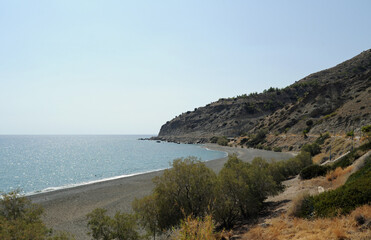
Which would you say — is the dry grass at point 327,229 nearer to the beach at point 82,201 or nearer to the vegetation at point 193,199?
the vegetation at point 193,199

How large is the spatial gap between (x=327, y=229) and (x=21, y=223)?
12.7 metres

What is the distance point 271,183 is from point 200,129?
14368 centimetres

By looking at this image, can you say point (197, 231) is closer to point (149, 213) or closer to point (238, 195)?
point (149, 213)

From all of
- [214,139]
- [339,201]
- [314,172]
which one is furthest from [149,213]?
[214,139]

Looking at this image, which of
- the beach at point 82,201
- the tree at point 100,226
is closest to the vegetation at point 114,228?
the tree at point 100,226

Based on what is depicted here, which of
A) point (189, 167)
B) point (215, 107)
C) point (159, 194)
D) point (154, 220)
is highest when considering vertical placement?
point (215, 107)

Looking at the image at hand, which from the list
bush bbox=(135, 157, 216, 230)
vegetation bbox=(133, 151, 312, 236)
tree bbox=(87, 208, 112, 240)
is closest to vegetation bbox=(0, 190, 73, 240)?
tree bbox=(87, 208, 112, 240)

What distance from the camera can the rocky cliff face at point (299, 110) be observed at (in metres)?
64.9

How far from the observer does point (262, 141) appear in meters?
88.6

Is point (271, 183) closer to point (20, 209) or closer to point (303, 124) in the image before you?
point (20, 209)

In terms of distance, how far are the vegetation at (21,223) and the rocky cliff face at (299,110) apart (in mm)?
62373

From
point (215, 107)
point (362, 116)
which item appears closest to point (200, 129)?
point (215, 107)

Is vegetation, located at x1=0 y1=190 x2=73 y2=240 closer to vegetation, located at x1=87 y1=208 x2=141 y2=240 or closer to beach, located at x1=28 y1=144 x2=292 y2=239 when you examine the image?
vegetation, located at x1=87 y1=208 x2=141 y2=240

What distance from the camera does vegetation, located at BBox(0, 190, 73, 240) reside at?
8.79 m
